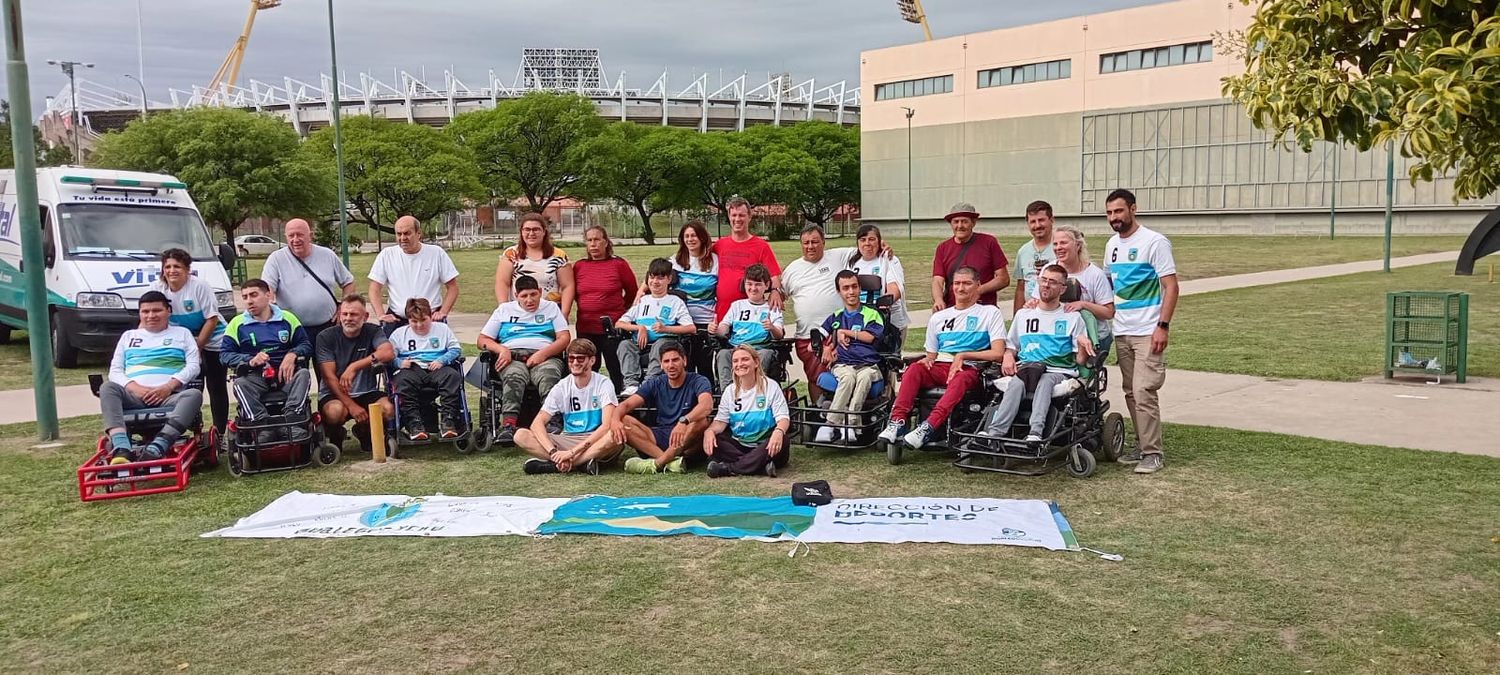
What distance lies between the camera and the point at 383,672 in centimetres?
400

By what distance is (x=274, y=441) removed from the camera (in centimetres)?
746

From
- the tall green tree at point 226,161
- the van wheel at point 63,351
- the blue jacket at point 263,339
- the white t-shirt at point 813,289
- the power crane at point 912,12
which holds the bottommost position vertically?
the van wheel at point 63,351

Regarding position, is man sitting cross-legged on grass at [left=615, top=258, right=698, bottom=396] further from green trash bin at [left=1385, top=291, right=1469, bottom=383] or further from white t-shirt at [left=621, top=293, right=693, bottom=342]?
green trash bin at [left=1385, top=291, right=1469, bottom=383]

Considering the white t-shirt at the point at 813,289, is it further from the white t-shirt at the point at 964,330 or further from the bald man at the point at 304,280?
the bald man at the point at 304,280

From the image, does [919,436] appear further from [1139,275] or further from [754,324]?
[1139,275]

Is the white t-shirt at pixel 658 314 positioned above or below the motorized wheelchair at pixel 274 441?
above

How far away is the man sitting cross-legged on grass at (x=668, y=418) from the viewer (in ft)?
23.9

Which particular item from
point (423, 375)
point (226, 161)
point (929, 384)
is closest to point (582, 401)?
point (423, 375)

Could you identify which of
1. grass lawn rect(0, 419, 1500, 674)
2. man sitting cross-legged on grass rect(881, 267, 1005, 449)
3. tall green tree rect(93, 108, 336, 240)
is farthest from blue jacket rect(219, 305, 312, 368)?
tall green tree rect(93, 108, 336, 240)

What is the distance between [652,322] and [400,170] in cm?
5291

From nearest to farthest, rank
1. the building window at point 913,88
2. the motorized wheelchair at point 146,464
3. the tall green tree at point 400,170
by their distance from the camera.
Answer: the motorized wheelchair at point 146,464
the tall green tree at point 400,170
the building window at point 913,88

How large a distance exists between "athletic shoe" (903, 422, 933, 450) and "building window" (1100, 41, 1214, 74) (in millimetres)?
51651

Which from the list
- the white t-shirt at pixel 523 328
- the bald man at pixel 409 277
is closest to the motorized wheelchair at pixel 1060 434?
the white t-shirt at pixel 523 328

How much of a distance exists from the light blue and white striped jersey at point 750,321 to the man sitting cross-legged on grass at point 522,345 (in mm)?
1238
